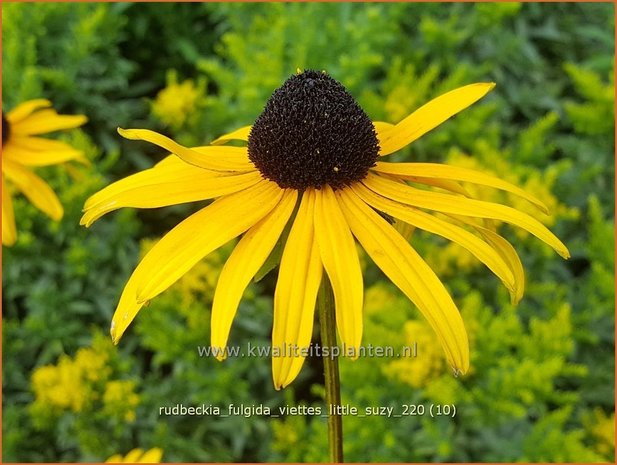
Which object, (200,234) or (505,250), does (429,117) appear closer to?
(505,250)

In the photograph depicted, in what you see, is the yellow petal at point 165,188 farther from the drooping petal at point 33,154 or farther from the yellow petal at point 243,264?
the drooping petal at point 33,154

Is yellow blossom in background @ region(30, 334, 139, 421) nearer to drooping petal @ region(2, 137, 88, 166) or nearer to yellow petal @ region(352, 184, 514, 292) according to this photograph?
drooping petal @ region(2, 137, 88, 166)

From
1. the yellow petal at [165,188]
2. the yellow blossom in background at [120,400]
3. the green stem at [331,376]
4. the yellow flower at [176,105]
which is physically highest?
the yellow flower at [176,105]

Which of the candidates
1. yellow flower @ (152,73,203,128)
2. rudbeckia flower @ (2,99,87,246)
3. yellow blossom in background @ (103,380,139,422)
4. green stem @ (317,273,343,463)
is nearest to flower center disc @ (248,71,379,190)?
green stem @ (317,273,343,463)

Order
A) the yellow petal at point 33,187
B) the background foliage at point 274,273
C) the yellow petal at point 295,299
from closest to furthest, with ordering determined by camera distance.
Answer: the yellow petal at point 295,299, the yellow petal at point 33,187, the background foliage at point 274,273

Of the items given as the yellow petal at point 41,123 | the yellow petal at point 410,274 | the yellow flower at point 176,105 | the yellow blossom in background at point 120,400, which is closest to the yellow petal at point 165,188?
the yellow petal at point 410,274

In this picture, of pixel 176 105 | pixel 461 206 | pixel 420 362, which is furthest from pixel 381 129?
pixel 176 105

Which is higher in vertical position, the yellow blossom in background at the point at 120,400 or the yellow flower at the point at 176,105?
the yellow flower at the point at 176,105

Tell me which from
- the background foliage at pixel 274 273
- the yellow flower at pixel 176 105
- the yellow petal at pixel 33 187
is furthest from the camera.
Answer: the yellow flower at pixel 176 105

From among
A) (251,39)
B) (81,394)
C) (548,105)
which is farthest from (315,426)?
(548,105)
